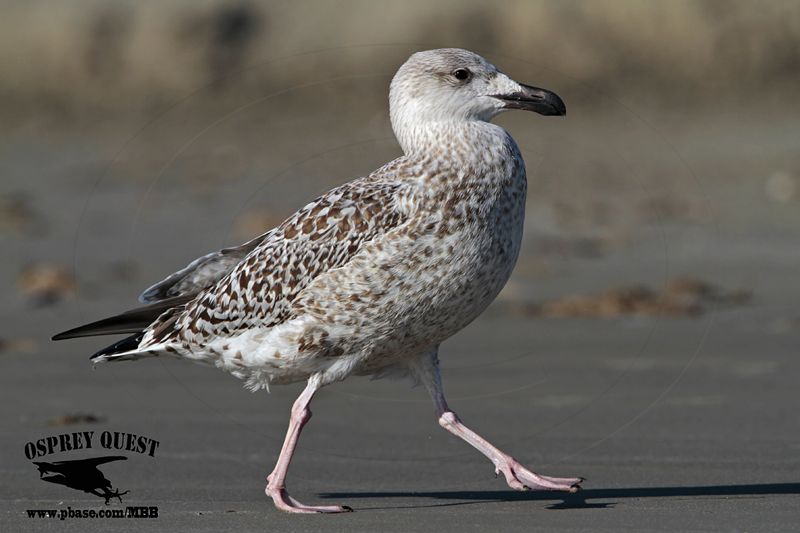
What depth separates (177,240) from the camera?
1509 centimetres

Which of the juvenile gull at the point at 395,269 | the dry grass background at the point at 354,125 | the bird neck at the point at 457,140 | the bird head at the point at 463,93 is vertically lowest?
the juvenile gull at the point at 395,269

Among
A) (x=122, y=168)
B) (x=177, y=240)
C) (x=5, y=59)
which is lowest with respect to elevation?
(x=177, y=240)

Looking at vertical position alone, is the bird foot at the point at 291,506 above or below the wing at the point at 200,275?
below

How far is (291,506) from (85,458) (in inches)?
56.8

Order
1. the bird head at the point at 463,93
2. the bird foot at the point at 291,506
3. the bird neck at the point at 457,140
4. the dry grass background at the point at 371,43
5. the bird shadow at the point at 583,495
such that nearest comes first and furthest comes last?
the bird foot at the point at 291,506, the bird shadow at the point at 583,495, the bird neck at the point at 457,140, the bird head at the point at 463,93, the dry grass background at the point at 371,43

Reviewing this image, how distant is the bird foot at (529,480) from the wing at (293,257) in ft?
3.77

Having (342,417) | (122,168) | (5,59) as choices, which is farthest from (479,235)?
(5,59)

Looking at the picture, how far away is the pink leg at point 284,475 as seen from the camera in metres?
6.64

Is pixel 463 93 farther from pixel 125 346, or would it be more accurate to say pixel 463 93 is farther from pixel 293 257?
pixel 125 346

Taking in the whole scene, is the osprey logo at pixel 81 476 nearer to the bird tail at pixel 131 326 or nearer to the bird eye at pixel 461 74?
the bird tail at pixel 131 326

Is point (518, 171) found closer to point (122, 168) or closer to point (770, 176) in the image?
point (770, 176)

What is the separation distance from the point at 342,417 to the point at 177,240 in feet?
22.0

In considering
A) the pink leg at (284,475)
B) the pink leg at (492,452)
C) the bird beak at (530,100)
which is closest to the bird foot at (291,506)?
the pink leg at (284,475)

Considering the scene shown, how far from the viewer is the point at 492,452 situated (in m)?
7.09
